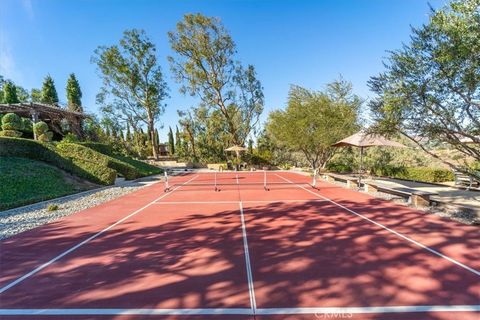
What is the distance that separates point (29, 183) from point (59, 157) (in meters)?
3.53

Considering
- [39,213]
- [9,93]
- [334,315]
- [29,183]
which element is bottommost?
[334,315]

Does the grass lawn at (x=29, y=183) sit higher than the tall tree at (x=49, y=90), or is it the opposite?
the tall tree at (x=49, y=90)

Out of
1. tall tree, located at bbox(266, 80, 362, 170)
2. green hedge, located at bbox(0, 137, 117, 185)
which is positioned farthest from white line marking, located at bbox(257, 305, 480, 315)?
tall tree, located at bbox(266, 80, 362, 170)

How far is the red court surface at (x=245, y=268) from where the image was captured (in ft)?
9.41

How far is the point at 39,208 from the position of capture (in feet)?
27.3

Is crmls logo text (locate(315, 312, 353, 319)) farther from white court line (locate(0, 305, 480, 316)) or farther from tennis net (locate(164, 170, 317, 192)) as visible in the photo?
tennis net (locate(164, 170, 317, 192))

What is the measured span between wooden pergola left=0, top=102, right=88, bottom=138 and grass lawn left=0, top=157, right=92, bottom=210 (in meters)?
9.42

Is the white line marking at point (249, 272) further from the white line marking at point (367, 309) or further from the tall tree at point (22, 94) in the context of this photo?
the tall tree at point (22, 94)

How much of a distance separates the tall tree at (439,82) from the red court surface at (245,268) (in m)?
2.68

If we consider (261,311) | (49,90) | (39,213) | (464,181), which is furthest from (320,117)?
(49,90)

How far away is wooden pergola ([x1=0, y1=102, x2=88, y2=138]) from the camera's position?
1979cm

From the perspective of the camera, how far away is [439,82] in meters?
6.99

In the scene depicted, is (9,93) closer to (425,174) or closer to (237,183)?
(237,183)

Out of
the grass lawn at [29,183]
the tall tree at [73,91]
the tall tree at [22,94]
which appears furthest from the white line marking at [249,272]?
the tall tree at [22,94]
